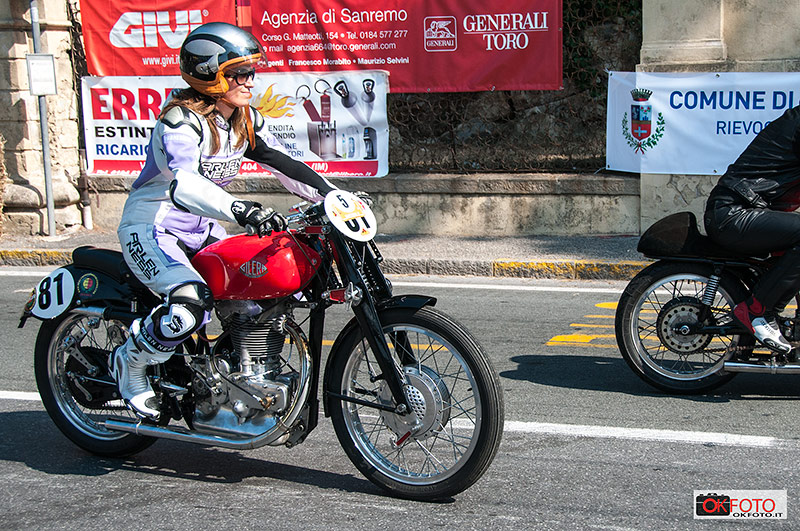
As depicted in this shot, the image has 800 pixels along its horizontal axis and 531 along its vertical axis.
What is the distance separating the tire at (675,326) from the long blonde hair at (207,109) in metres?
2.49

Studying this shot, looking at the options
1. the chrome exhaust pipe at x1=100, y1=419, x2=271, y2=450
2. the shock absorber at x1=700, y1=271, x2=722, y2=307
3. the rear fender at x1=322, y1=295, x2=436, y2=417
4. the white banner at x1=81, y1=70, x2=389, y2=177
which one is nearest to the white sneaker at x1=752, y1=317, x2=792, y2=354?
the shock absorber at x1=700, y1=271, x2=722, y2=307

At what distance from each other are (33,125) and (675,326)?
8982 mm

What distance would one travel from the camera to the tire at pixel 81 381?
4.63 meters

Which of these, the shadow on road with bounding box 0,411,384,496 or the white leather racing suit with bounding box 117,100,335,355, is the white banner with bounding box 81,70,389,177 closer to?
the shadow on road with bounding box 0,411,384,496

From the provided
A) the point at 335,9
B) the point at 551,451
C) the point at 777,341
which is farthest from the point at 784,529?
the point at 335,9

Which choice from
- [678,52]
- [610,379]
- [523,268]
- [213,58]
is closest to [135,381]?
[213,58]

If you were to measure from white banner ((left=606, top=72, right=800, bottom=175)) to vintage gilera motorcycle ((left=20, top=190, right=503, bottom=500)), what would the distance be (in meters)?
7.19

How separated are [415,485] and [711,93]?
7.50m

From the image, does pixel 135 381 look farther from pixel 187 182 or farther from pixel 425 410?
pixel 425 410

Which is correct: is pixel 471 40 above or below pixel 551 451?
above

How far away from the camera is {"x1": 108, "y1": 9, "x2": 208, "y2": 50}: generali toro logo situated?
1193 centimetres

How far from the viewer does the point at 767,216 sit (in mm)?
5211

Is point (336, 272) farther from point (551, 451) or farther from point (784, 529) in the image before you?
point (784, 529)

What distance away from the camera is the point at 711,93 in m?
10.3
